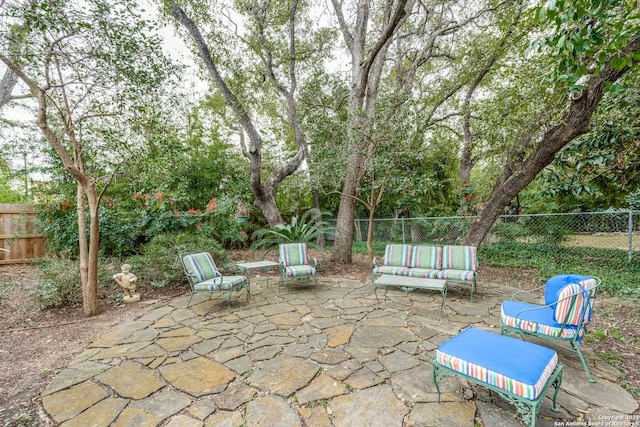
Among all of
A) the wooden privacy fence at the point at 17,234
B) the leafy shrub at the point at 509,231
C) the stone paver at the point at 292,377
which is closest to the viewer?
the stone paver at the point at 292,377

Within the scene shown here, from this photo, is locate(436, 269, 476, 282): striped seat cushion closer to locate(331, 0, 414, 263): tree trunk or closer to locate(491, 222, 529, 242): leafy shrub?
locate(331, 0, 414, 263): tree trunk

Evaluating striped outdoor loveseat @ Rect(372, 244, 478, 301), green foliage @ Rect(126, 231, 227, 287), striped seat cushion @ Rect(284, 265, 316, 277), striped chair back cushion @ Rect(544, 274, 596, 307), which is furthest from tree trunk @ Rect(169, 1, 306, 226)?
striped chair back cushion @ Rect(544, 274, 596, 307)

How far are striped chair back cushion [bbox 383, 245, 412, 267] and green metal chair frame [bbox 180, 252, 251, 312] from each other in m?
2.69

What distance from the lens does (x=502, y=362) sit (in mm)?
1854

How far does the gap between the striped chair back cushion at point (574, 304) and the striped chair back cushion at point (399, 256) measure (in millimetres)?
2802

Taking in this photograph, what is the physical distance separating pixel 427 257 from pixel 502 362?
3224 millimetres

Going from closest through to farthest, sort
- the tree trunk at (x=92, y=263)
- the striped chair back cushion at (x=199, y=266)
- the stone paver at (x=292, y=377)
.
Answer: the stone paver at (x=292, y=377) → the tree trunk at (x=92, y=263) → the striped chair back cushion at (x=199, y=266)

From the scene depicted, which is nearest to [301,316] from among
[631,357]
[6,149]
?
[631,357]

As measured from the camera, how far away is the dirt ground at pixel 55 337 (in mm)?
2150

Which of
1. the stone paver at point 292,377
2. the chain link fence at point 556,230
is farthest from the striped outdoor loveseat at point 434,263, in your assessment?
the chain link fence at point 556,230

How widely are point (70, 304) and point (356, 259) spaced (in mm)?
6077

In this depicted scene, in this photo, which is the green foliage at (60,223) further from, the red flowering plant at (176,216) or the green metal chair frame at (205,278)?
the green metal chair frame at (205,278)

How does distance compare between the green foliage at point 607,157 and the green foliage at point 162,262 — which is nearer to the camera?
the green foliage at point 607,157

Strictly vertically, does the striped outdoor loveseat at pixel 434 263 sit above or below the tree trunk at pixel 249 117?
below
